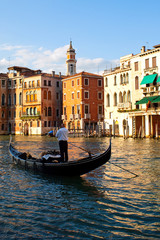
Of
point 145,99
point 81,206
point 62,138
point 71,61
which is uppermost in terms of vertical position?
point 71,61

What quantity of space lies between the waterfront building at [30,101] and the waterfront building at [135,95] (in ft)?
48.5

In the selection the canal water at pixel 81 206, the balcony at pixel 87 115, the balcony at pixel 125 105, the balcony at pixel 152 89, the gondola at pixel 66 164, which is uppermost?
the balcony at pixel 152 89

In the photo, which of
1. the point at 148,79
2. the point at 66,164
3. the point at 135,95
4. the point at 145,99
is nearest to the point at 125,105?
the point at 135,95

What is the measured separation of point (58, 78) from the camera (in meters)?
56.8

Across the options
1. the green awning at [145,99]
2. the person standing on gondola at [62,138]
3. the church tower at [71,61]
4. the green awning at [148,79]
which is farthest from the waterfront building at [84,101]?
the person standing on gondola at [62,138]

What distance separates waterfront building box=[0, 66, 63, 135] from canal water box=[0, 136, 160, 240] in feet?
146

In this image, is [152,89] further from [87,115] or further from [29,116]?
[29,116]

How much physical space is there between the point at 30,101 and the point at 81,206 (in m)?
50.6

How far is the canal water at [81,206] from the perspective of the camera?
524 centimetres

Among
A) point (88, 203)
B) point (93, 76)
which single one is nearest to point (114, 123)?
point (93, 76)

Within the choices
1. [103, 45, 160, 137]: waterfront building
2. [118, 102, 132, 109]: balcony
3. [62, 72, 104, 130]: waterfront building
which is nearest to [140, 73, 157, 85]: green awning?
[103, 45, 160, 137]: waterfront building

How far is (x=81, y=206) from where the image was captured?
22.3 feet

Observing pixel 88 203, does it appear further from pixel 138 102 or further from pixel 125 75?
pixel 125 75

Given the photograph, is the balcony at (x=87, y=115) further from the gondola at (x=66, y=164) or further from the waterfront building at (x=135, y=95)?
the gondola at (x=66, y=164)
